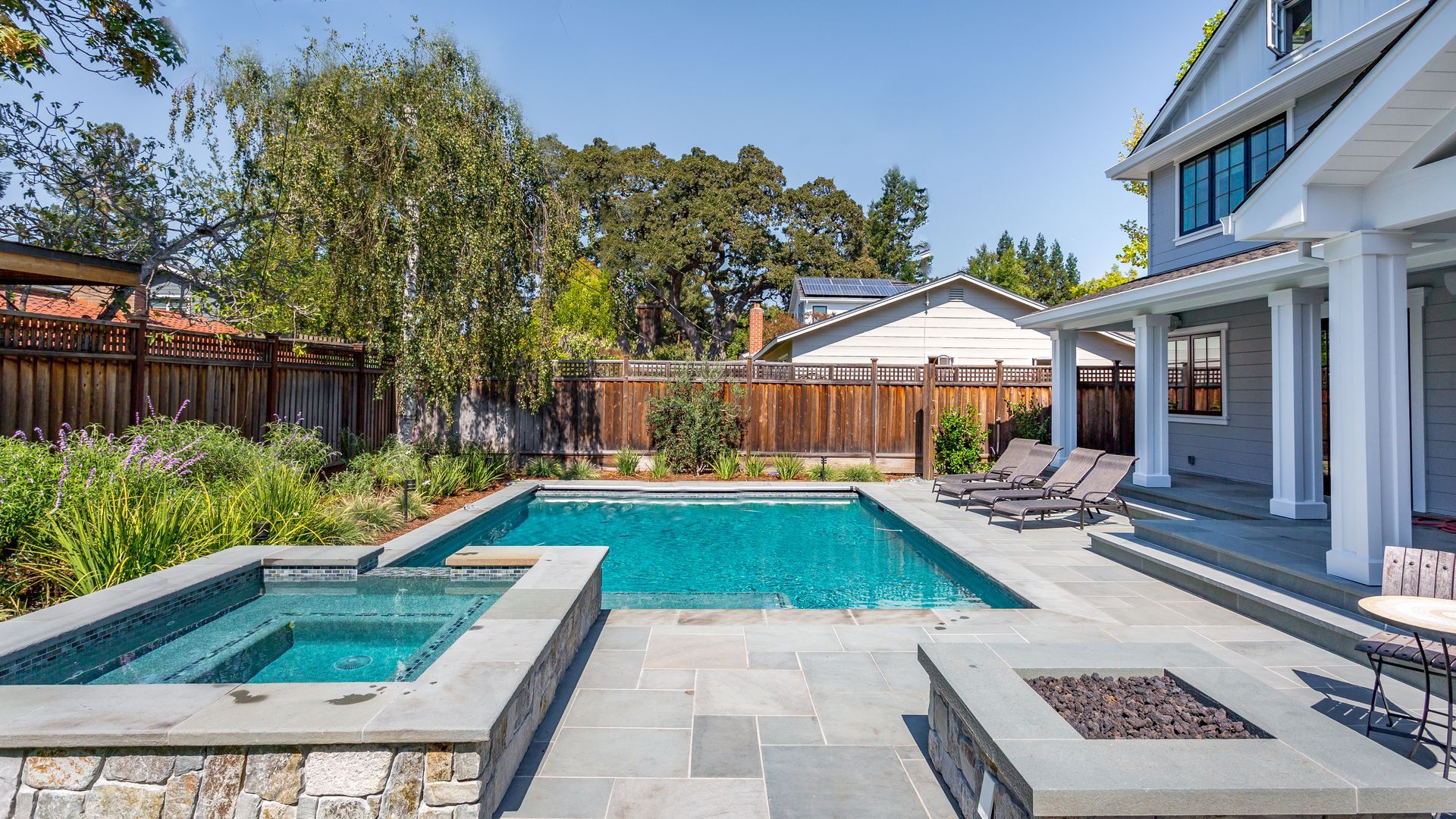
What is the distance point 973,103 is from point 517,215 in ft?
40.3

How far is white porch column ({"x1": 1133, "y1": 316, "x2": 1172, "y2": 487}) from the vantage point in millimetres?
9719

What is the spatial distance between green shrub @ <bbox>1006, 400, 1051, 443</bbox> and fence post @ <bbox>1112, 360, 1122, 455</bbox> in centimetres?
79

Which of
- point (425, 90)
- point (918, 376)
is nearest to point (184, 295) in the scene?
point (425, 90)

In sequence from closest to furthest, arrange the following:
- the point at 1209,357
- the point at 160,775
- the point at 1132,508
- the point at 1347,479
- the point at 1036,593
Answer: the point at 160,775 → the point at 1347,479 → the point at 1036,593 → the point at 1132,508 → the point at 1209,357

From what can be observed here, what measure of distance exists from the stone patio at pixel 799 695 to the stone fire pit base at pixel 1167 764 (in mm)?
408

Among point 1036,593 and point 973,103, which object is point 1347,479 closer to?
point 1036,593

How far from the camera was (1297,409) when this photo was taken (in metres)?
7.54

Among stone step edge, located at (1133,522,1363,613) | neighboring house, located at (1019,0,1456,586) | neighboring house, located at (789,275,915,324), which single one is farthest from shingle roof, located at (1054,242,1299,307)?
neighboring house, located at (789,275,915,324)

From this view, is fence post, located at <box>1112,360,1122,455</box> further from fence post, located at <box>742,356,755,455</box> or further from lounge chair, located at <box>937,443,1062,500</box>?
fence post, located at <box>742,356,755,455</box>

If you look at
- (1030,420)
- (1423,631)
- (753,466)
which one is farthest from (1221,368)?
(1423,631)

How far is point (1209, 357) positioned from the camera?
10805 millimetres

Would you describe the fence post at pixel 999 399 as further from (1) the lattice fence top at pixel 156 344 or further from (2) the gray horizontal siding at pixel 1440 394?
(1) the lattice fence top at pixel 156 344

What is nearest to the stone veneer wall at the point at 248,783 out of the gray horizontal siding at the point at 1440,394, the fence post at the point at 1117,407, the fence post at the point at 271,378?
the fence post at the point at 271,378

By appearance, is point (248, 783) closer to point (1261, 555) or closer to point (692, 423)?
point (1261, 555)
